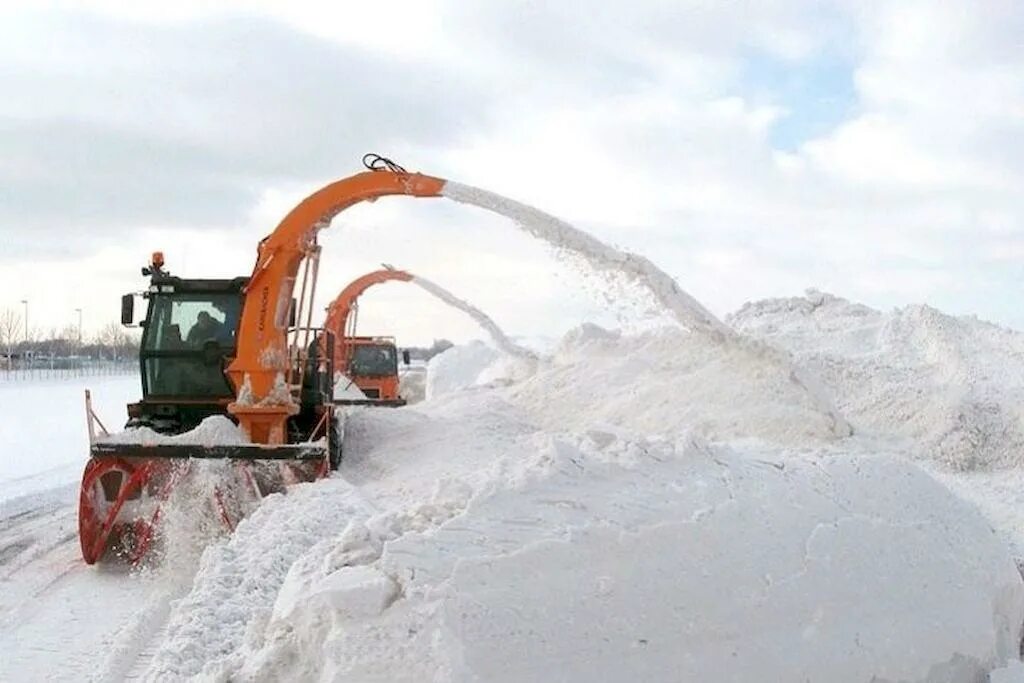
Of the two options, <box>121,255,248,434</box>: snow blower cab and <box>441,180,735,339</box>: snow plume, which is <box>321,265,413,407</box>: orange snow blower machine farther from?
<box>441,180,735,339</box>: snow plume

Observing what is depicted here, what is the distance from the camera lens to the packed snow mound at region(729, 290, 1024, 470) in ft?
34.1


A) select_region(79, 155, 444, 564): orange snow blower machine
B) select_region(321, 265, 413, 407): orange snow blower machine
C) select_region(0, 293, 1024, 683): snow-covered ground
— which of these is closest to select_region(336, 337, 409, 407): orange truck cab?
select_region(321, 265, 413, 407): orange snow blower machine

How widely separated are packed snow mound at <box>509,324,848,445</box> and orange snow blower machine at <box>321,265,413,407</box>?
368 centimetres

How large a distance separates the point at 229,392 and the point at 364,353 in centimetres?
1257

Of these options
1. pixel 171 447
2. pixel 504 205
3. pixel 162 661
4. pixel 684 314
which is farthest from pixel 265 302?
pixel 162 661

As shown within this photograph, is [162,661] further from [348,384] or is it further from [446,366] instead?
[446,366]

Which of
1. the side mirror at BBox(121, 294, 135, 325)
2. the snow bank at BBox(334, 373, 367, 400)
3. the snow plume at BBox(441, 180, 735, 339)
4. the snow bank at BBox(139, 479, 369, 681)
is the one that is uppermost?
the snow plume at BBox(441, 180, 735, 339)

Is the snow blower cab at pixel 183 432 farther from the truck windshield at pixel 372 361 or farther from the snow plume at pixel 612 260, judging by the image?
the truck windshield at pixel 372 361

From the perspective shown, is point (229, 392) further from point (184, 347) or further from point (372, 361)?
point (372, 361)

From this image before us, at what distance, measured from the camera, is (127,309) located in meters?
10.1

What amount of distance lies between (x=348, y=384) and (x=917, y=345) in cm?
1077

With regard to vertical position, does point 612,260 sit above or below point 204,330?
above

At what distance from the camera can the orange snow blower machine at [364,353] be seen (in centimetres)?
1894

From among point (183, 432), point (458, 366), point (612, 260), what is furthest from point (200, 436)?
point (458, 366)
